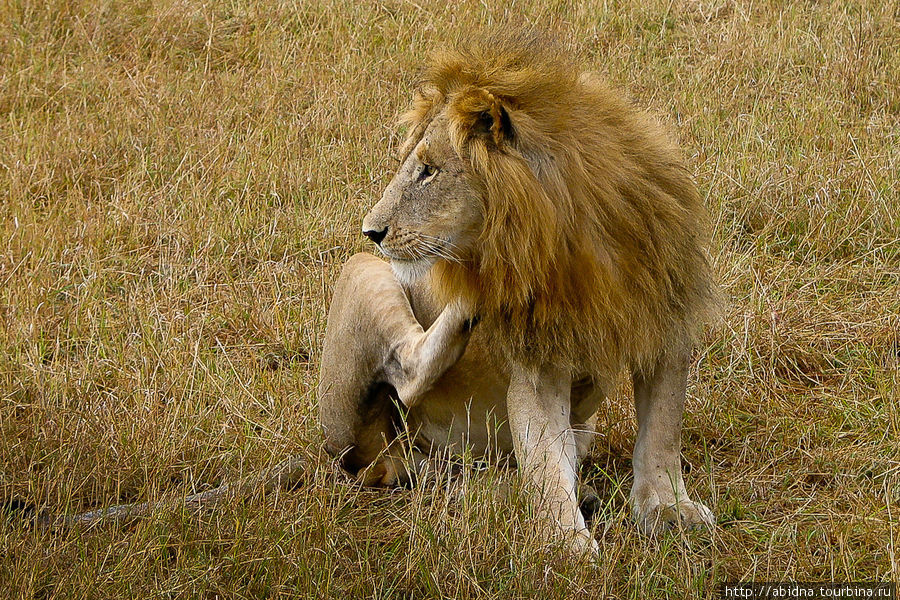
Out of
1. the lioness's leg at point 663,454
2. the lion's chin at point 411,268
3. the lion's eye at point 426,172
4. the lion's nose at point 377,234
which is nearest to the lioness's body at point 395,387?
the lioness's leg at point 663,454

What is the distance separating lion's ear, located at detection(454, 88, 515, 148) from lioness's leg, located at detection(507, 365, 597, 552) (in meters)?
0.67

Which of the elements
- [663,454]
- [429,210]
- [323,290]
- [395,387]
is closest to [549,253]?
[429,210]

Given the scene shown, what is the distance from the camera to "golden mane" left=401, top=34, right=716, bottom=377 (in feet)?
10.1

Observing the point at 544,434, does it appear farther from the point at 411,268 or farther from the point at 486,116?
the point at 486,116

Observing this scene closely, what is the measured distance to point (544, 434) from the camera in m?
3.30

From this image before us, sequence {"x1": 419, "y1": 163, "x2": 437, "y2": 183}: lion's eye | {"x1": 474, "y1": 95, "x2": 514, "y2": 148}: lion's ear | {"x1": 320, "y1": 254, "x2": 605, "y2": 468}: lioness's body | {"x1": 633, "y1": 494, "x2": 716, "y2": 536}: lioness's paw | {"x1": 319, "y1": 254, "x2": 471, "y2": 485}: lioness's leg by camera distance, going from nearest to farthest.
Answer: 1. {"x1": 474, "y1": 95, "x2": 514, "y2": 148}: lion's ear
2. {"x1": 419, "y1": 163, "x2": 437, "y2": 183}: lion's eye
3. {"x1": 633, "y1": 494, "x2": 716, "y2": 536}: lioness's paw
4. {"x1": 319, "y1": 254, "x2": 471, "y2": 485}: lioness's leg
5. {"x1": 320, "y1": 254, "x2": 605, "y2": 468}: lioness's body

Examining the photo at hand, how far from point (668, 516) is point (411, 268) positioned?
1046 mm

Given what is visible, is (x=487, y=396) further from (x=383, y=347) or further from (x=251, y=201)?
(x=251, y=201)

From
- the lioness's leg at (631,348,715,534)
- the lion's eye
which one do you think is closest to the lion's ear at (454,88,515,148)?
the lion's eye

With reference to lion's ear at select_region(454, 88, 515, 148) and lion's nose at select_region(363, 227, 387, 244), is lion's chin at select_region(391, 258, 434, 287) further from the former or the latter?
lion's ear at select_region(454, 88, 515, 148)

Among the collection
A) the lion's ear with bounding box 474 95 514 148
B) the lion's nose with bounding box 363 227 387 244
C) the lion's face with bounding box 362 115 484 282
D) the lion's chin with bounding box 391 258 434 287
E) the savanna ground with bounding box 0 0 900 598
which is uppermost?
the lion's ear with bounding box 474 95 514 148

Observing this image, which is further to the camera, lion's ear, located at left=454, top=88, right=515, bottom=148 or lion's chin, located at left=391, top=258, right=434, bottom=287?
lion's chin, located at left=391, top=258, right=434, bottom=287

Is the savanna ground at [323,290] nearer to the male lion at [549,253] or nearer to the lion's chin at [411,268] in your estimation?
the male lion at [549,253]

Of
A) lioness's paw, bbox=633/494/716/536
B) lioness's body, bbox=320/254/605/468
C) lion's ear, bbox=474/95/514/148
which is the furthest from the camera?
lioness's body, bbox=320/254/605/468
